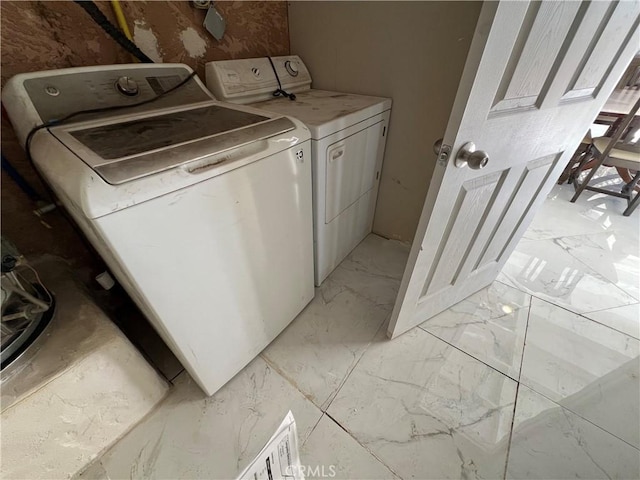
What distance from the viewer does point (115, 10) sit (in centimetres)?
96

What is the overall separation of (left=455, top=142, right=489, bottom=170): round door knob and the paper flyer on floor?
1043mm

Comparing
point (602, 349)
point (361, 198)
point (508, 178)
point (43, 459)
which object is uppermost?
point (508, 178)

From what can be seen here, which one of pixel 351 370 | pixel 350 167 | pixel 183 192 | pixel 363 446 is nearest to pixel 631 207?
pixel 350 167

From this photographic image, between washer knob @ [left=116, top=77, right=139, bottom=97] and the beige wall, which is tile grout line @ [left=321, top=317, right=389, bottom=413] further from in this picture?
washer knob @ [left=116, top=77, right=139, bottom=97]

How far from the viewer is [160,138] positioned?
74 centimetres

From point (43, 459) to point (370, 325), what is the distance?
1.29 meters

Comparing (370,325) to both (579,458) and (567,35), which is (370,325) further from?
(567,35)

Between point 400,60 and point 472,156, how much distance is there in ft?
2.98

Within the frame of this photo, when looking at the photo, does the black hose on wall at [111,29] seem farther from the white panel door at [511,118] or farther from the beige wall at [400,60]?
the white panel door at [511,118]

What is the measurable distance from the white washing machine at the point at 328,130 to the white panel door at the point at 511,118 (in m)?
0.49

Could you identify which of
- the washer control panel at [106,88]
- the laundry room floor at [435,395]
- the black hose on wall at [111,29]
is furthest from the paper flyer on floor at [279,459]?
the black hose on wall at [111,29]

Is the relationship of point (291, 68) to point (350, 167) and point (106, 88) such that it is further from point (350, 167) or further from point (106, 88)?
point (106, 88)

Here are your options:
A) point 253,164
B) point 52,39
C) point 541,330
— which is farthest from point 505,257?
point 52,39

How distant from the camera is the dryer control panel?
1238mm
